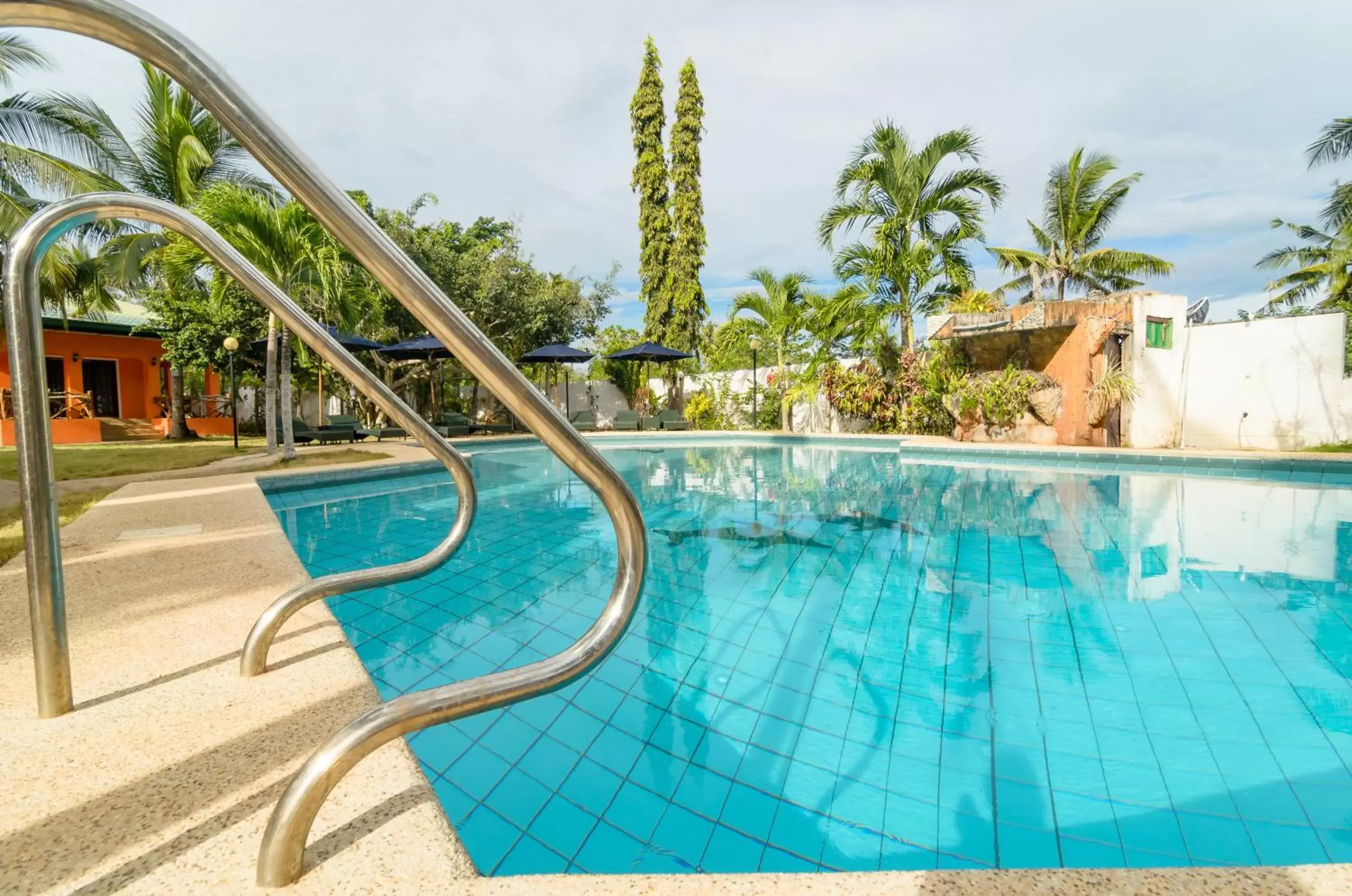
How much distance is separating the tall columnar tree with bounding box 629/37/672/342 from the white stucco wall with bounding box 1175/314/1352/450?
13.9 meters

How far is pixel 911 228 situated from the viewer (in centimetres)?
1484

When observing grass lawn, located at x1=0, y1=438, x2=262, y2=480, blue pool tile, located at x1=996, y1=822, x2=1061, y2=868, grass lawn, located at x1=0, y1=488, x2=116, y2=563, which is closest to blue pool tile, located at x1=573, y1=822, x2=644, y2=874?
blue pool tile, located at x1=996, y1=822, x2=1061, y2=868

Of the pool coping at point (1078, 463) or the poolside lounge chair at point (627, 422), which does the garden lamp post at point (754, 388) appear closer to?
the poolside lounge chair at point (627, 422)

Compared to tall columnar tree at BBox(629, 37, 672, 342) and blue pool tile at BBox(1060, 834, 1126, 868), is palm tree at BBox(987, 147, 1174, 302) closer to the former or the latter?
tall columnar tree at BBox(629, 37, 672, 342)

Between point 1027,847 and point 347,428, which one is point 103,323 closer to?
point 347,428

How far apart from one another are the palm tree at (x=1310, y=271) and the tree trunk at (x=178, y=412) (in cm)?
3606

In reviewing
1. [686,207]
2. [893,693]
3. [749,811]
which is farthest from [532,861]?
[686,207]

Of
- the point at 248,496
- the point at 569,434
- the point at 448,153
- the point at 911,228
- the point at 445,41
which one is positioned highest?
the point at 448,153

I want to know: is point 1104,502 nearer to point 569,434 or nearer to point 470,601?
point 470,601

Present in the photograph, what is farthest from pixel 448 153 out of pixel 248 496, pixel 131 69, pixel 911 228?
pixel 248 496

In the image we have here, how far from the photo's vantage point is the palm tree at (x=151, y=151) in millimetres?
13914

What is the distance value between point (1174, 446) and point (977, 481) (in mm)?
6274

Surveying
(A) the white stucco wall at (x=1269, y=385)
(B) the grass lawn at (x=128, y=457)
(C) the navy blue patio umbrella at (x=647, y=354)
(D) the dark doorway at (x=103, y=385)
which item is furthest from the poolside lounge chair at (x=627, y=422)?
(D) the dark doorway at (x=103, y=385)

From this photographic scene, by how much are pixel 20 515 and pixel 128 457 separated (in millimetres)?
7827
